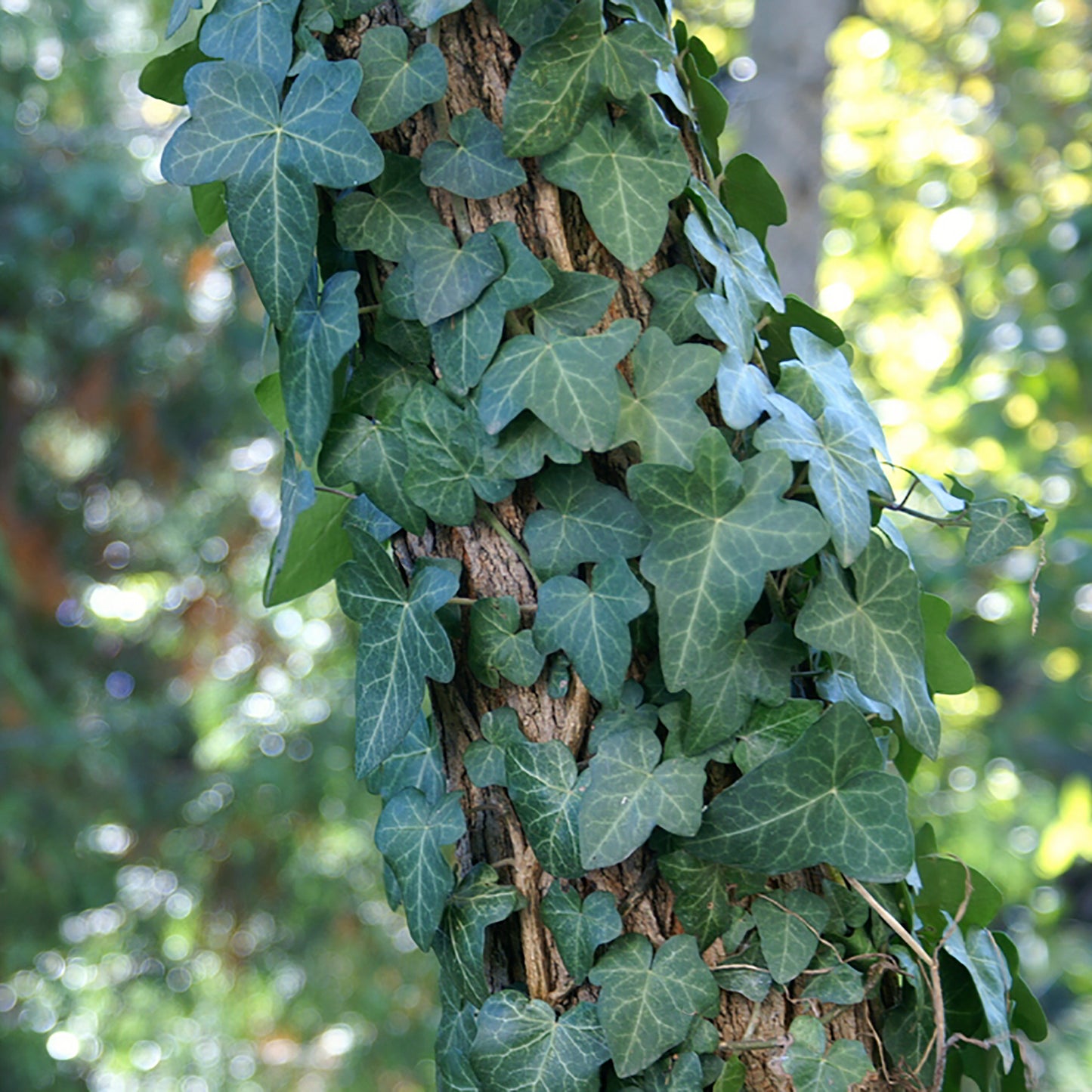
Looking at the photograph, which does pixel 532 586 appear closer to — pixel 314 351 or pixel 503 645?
pixel 503 645

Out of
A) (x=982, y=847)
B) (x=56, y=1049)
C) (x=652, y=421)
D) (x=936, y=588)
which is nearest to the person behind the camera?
(x=652, y=421)

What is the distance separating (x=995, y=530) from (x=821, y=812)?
0.62 feet

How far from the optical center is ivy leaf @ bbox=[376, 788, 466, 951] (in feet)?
1.80

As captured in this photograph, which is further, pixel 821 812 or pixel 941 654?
pixel 941 654

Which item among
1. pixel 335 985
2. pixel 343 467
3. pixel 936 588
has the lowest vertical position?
pixel 335 985

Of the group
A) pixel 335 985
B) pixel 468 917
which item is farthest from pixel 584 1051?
pixel 335 985

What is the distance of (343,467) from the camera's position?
57cm

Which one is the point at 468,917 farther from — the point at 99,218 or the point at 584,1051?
the point at 99,218

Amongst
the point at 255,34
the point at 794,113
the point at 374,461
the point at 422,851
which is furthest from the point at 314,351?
the point at 794,113

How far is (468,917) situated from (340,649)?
2.86m

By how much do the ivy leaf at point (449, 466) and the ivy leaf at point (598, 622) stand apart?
0.06 meters

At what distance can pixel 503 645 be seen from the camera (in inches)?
21.2

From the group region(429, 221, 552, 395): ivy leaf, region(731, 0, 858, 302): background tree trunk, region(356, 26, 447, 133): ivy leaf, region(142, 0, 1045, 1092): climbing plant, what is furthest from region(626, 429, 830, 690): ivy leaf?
region(731, 0, 858, 302): background tree trunk

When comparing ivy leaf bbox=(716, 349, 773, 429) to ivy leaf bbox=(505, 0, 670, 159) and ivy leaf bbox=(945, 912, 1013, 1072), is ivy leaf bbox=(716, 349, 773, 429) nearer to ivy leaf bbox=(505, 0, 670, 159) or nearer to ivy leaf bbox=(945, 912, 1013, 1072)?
ivy leaf bbox=(505, 0, 670, 159)
